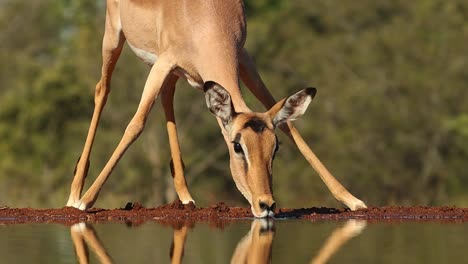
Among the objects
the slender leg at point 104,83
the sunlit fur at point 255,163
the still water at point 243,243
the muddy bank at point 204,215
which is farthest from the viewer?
the slender leg at point 104,83

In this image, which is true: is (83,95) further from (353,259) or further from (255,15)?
(353,259)

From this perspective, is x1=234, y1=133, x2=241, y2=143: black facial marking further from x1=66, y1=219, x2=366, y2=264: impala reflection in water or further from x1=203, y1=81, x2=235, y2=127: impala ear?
x1=66, y1=219, x2=366, y2=264: impala reflection in water

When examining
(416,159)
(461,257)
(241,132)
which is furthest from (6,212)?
(416,159)

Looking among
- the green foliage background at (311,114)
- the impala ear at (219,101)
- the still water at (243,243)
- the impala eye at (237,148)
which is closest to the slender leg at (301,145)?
the still water at (243,243)

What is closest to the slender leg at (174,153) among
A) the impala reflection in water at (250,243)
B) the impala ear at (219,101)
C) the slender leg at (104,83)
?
the slender leg at (104,83)

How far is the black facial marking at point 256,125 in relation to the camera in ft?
33.9

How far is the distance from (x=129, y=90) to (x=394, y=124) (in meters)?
8.63

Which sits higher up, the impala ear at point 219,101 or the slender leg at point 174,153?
the slender leg at point 174,153

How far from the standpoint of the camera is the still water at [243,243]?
819 centimetres

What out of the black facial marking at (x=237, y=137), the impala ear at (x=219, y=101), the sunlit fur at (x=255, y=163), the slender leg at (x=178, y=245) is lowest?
the slender leg at (x=178, y=245)

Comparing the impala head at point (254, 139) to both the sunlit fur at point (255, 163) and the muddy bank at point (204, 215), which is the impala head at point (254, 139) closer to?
the sunlit fur at point (255, 163)

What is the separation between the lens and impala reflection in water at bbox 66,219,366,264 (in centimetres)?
820

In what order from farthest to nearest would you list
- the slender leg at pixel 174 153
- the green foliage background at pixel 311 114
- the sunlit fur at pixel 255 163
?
the green foliage background at pixel 311 114 < the slender leg at pixel 174 153 < the sunlit fur at pixel 255 163

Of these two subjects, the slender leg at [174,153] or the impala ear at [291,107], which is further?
the slender leg at [174,153]
